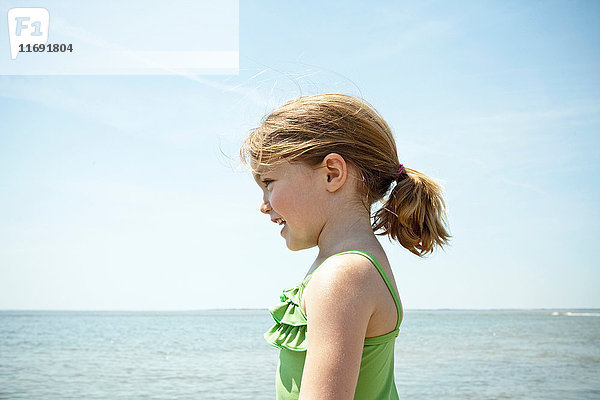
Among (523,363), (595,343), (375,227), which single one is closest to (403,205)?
(375,227)

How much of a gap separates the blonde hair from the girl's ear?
0.06 feet

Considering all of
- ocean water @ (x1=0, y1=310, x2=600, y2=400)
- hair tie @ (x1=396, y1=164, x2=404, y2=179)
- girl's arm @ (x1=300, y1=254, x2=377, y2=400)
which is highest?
hair tie @ (x1=396, y1=164, x2=404, y2=179)

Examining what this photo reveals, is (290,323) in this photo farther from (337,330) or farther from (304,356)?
(337,330)

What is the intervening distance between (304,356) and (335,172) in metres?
0.39

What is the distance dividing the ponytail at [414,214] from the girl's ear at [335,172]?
197mm

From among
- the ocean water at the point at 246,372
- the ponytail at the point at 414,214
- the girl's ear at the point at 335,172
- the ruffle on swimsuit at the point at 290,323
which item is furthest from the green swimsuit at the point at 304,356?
the ocean water at the point at 246,372

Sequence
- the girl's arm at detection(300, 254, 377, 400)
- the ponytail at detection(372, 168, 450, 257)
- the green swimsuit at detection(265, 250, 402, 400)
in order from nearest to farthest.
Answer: the girl's arm at detection(300, 254, 377, 400), the green swimsuit at detection(265, 250, 402, 400), the ponytail at detection(372, 168, 450, 257)

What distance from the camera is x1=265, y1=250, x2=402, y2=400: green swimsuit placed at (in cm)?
126

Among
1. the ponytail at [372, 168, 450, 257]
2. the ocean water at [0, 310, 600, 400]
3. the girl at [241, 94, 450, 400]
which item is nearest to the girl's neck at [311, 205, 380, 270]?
the girl at [241, 94, 450, 400]

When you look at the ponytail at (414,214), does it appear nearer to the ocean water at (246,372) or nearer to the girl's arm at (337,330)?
the girl's arm at (337,330)

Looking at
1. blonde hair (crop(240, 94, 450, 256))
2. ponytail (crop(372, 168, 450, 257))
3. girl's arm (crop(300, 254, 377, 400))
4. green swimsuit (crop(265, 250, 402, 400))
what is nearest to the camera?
girl's arm (crop(300, 254, 377, 400))

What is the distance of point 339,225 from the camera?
1391mm

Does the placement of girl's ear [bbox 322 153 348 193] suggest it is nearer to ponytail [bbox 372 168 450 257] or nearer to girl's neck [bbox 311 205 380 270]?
girl's neck [bbox 311 205 380 270]

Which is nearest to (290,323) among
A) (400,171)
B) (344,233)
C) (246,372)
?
(344,233)
